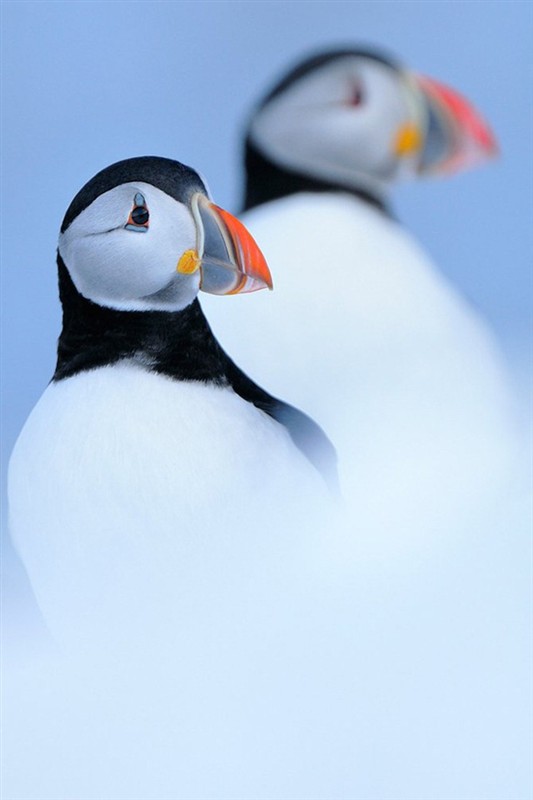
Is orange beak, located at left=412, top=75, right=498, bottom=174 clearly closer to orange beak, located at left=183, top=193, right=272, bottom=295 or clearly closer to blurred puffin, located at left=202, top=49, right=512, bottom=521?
blurred puffin, located at left=202, top=49, right=512, bottom=521

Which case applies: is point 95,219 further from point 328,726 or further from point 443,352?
point 443,352

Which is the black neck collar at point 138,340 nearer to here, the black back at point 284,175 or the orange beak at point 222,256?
the orange beak at point 222,256

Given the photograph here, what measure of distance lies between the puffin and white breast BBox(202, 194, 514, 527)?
0.43 meters

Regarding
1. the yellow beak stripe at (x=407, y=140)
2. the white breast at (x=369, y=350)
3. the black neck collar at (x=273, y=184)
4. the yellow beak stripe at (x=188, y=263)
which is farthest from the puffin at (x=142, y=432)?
the yellow beak stripe at (x=407, y=140)

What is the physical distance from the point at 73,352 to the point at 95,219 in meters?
0.15

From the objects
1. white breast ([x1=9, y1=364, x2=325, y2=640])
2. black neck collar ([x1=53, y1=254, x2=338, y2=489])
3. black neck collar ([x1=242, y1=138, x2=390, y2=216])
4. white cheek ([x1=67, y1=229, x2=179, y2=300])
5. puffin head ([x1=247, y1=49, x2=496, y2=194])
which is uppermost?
puffin head ([x1=247, y1=49, x2=496, y2=194])

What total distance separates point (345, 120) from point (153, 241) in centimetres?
107

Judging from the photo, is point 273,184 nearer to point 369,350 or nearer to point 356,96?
point 356,96

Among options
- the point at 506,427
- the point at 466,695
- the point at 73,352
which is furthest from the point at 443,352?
the point at 466,695

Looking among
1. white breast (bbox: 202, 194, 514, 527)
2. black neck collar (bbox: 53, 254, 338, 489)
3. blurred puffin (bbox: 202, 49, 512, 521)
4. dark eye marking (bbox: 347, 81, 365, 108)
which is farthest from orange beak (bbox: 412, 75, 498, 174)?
black neck collar (bbox: 53, 254, 338, 489)

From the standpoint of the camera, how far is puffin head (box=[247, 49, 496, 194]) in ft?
8.22

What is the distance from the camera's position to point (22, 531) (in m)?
1.60

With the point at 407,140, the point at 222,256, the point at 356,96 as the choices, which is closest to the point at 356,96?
the point at 356,96

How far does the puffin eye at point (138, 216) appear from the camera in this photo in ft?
5.00
